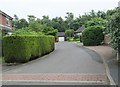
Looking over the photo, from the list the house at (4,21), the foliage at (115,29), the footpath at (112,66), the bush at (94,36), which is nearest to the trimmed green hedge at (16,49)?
the footpath at (112,66)

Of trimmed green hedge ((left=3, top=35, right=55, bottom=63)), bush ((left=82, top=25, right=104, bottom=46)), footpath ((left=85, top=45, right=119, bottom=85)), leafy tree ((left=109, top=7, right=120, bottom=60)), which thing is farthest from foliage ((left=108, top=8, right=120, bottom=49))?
bush ((left=82, top=25, right=104, bottom=46))

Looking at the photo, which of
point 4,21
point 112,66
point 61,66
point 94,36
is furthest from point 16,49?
point 4,21

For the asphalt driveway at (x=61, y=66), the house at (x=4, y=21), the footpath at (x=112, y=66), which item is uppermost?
the house at (x=4, y=21)

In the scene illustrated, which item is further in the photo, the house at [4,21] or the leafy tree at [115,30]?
the house at [4,21]

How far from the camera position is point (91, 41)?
127 feet

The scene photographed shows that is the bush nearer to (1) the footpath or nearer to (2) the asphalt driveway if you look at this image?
(1) the footpath

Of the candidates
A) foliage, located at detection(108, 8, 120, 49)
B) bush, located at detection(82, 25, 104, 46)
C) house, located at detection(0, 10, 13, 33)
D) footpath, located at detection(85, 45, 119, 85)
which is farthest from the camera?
house, located at detection(0, 10, 13, 33)

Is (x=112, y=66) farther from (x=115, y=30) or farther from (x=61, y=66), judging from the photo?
(x=61, y=66)

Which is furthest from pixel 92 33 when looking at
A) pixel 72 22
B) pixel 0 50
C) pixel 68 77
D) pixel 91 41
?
pixel 72 22

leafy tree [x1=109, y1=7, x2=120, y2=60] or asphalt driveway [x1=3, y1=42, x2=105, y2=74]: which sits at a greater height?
leafy tree [x1=109, y1=7, x2=120, y2=60]

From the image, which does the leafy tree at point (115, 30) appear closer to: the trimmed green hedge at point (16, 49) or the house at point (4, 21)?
the trimmed green hedge at point (16, 49)

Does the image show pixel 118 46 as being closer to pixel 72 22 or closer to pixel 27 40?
pixel 27 40

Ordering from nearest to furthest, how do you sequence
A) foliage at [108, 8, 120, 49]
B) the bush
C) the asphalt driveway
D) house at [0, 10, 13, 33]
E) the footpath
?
the footpath, the asphalt driveway, foliage at [108, 8, 120, 49], the bush, house at [0, 10, 13, 33]

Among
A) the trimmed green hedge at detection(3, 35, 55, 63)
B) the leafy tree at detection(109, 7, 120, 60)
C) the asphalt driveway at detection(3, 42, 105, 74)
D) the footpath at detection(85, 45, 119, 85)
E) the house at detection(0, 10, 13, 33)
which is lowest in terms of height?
the asphalt driveway at detection(3, 42, 105, 74)
